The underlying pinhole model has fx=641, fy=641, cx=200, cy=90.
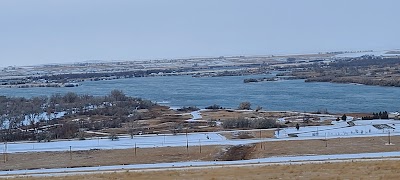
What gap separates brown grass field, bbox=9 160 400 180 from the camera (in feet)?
49.3

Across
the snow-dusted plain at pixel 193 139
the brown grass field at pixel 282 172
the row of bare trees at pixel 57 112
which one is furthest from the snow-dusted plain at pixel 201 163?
the row of bare trees at pixel 57 112

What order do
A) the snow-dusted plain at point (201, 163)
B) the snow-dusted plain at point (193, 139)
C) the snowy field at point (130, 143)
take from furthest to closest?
the snow-dusted plain at point (193, 139) → the snowy field at point (130, 143) → the snow-dusted plain at point (201, 163)

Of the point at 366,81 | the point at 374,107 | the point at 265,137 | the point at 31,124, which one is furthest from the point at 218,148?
the point at 366,81

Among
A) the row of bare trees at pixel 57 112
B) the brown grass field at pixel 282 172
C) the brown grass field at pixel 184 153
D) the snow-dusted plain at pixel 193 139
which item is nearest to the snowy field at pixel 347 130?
the snow-dusted plain at pixel 193 139

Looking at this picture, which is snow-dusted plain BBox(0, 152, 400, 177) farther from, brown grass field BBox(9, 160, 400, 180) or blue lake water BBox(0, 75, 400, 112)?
blue lake water BBox(0, 75, 400, 112)

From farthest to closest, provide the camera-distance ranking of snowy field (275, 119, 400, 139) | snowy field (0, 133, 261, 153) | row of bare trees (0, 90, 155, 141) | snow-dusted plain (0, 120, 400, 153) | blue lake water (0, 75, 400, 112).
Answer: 1. blue lake water (0, 75, 400, 112)
2. row of bare trees (0, 90, 155, 141)
3. snowy field (275, 119, 400, 139)
4. snow-dusted plain (0, 120, 400, 153)
5. snowy field (0, 133, 261, 153)

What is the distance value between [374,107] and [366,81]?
20146 millimetres

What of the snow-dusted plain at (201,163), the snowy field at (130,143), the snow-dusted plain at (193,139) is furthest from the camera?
the snow-dusted plain at (193,139)

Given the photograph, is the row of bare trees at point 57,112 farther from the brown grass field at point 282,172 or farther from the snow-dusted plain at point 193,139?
the brown grass field at point 282,172

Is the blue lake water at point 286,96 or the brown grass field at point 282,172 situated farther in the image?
the blue lake water at point 286,96

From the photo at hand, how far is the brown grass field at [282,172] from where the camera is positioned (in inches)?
592

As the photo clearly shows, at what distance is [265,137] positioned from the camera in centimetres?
2491

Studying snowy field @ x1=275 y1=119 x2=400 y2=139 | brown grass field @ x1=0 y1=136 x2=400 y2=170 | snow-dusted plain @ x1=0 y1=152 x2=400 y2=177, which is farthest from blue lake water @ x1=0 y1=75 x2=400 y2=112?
snow-dusted plain @ x1=0 y1=152 x2=400 y2=177

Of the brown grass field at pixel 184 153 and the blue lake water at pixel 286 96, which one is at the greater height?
the blue lake water at pixel 286 96
